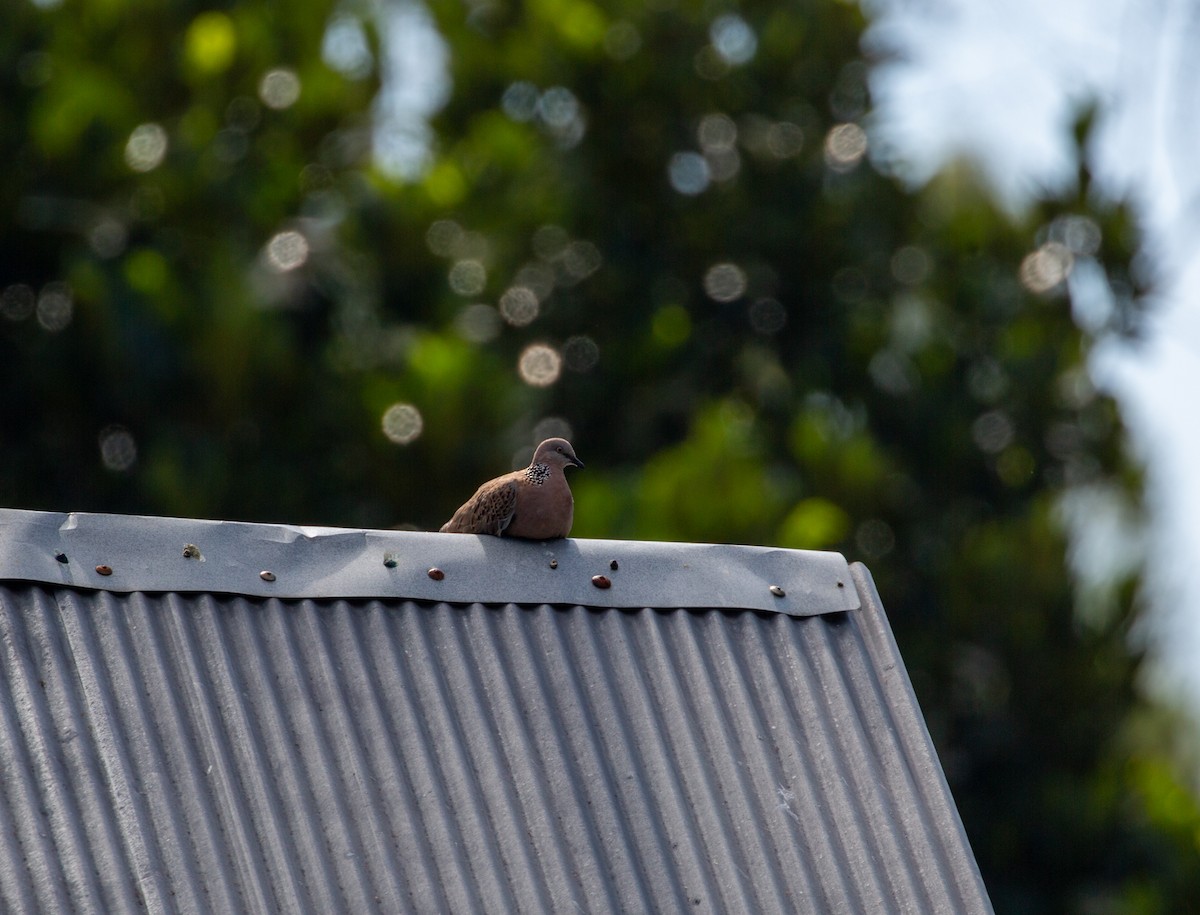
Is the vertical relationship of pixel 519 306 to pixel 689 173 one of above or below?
below

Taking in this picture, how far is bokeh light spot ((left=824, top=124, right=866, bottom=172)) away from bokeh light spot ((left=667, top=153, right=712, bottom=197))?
4.80 ft

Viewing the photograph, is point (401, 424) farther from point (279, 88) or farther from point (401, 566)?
point (401, 566)

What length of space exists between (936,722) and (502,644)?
36.9ft

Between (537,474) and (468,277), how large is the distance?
34.7 ft

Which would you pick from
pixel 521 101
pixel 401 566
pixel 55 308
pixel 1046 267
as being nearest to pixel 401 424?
pixel 55 308

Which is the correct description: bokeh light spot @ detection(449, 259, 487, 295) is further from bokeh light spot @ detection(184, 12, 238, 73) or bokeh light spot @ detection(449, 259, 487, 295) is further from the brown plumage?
the brown plumage

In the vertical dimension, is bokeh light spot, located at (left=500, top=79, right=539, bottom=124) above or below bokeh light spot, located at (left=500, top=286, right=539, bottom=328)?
above

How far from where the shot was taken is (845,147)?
17984 millimetres

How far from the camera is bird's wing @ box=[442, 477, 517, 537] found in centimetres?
446

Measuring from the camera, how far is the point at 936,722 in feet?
48.0

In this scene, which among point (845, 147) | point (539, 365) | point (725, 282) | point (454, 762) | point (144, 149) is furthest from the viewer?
point (845, 147)

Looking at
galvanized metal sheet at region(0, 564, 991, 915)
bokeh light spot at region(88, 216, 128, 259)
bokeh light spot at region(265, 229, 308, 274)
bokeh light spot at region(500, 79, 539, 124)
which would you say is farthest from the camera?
bokeh light spot at region(500, 79, 539, 124)

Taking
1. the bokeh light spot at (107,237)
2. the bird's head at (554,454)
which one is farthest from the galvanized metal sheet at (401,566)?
the bokeh light spot at (107,237)

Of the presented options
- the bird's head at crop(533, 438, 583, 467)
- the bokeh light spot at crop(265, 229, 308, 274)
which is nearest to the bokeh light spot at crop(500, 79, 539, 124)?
the bokeh light spot at crop(265, 229, 308, 274)
